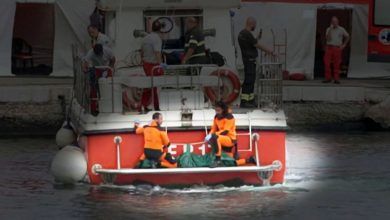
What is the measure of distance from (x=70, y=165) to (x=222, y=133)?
7.13ft

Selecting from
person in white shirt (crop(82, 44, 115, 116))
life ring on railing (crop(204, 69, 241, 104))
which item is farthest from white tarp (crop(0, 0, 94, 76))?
life ring on railing (crop(204, 69, 241, 104))

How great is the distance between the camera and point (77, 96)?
17.0 metres

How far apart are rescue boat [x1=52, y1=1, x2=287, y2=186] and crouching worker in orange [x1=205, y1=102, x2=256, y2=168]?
6.9 inches

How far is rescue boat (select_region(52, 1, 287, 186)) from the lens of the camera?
555 inches

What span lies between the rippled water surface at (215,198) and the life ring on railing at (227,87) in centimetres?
145

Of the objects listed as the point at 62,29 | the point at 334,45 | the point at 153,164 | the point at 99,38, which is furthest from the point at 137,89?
the point at 62,29

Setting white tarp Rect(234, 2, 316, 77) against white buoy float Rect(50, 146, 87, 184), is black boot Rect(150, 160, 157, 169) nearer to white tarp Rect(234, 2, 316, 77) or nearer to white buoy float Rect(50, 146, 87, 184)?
white buoy float Rect(50, 146, 87, 184)

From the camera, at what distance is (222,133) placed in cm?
1392

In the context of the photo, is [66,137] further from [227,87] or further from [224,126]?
[224,126]

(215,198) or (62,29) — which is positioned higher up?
(62,29)

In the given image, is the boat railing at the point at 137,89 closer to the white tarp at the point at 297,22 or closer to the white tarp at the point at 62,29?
the white tarp at the point at 62,29

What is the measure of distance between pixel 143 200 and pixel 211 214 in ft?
3.99

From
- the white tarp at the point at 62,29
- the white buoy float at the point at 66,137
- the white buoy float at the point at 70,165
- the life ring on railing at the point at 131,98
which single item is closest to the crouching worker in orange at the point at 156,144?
the life ring on railing at the point at 131,98

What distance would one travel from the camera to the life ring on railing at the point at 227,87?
15.0m
